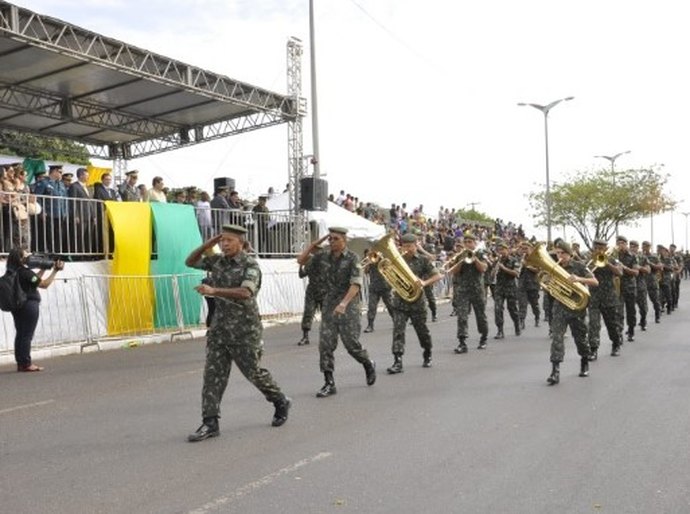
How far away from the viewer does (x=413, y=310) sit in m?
10.6

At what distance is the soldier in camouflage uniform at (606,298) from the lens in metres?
12.0

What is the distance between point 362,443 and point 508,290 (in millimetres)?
9895

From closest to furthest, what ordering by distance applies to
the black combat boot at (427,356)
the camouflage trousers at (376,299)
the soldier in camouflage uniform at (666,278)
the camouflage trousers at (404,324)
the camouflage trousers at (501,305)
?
the camouflage trousers at (404,324) < the black combat boot at (427,356) < the camouflage trousers at (376,299) < the camouflage trousers at (501,305) < the soldier in camouflage uniform at (666,278)

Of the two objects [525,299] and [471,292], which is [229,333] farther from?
[525,299]

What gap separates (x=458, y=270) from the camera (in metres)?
13.1

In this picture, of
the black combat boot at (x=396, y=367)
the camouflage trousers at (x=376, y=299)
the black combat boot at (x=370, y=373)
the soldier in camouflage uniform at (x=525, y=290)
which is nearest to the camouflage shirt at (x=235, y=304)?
the black combat boot at (x=370, y=373)

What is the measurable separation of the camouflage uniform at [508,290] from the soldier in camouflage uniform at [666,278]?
692 cm

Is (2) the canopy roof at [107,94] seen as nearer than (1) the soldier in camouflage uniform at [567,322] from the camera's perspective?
No

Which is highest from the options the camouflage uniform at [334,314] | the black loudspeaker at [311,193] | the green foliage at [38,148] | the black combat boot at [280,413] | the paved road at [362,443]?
the green foliage at [38,148]

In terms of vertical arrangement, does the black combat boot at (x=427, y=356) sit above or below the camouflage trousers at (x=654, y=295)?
below

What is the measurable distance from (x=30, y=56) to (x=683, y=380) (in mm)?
13850

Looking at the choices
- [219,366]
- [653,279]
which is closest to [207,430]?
[219,366]

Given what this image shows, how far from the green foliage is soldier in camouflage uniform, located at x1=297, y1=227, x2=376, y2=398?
15.9 metres

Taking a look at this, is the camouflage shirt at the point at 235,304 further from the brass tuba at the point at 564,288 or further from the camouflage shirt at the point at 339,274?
the brass tuba at the point at 564,288
